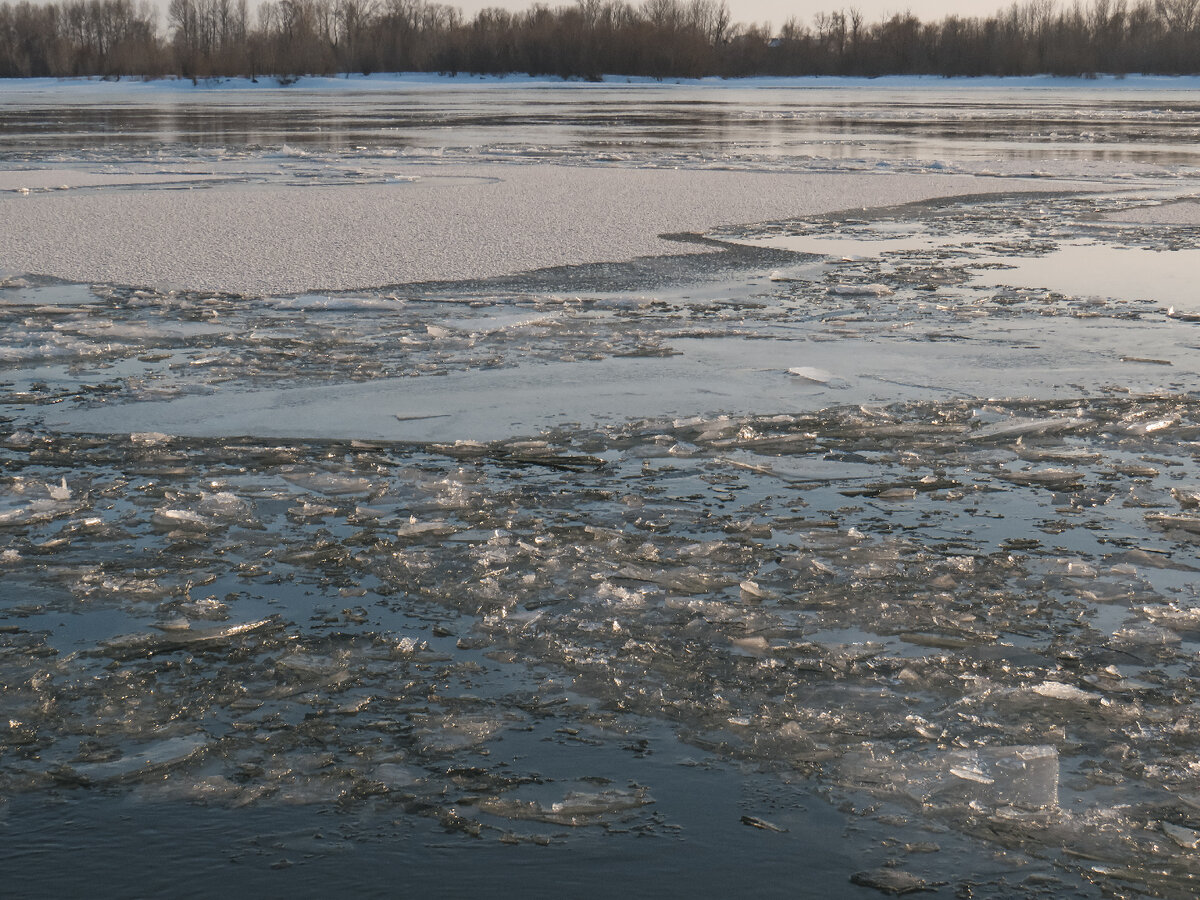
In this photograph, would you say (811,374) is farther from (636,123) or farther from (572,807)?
(636,123)

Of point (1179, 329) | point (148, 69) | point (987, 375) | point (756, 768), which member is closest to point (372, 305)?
point (987, 375)

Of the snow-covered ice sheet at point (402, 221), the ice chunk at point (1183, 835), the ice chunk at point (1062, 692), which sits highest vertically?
the snow-covered ice sheet at point (402, 221)

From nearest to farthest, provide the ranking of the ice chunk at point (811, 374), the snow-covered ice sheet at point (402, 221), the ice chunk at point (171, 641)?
the ice chunk at point (171, 641), the ice chunk at point (811, 374), the snow-covered ice sheet at point (402, 221)

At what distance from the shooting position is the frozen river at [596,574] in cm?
199

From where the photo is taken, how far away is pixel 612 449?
409 cm

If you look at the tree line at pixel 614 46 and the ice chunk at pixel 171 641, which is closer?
the ice chunk at pixel 171 641

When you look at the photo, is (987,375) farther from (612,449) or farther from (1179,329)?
(612,449)

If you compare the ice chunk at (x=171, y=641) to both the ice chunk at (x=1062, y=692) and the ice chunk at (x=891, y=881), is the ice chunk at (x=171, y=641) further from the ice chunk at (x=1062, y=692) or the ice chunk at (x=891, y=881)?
the ice chunk at (x=1062, y=692)

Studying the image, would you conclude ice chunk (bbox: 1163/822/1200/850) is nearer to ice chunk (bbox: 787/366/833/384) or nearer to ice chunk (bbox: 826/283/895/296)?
ice chunk (bbox: 787/366/833/384)

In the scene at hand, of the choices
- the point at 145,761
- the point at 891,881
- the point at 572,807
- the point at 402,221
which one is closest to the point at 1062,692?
the point at 891,881

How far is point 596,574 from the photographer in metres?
3.05

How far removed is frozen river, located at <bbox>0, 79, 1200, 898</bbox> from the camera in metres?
1.99

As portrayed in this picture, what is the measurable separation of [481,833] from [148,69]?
2901 inches

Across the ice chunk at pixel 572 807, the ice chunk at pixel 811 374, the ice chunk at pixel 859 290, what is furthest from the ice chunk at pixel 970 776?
the ice chunk at pixel 859 290
